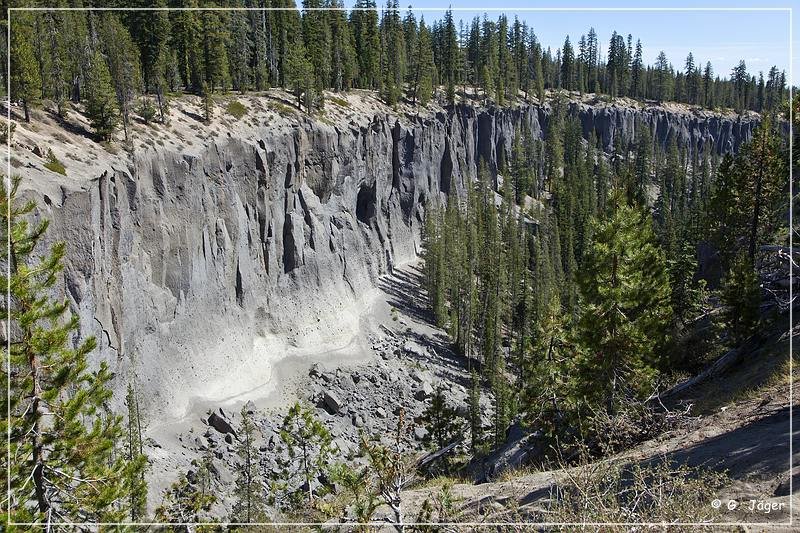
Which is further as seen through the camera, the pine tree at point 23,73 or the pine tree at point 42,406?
the pine tree at point 23,73

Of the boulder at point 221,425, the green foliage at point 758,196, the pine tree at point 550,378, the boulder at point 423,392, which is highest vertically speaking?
the green foliage at point 758,196

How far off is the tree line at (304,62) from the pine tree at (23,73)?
0.09 meters

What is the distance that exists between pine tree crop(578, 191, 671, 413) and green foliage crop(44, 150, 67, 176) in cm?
2702

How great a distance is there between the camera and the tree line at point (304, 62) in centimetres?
4253

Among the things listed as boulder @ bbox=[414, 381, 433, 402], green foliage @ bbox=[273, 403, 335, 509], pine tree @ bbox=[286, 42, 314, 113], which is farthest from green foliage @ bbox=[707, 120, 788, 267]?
A: pine tree @ bbox=[286, 42, 314, 113]

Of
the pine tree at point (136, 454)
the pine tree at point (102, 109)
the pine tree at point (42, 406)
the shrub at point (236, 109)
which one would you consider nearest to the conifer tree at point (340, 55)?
the shrub at point (236, 109)

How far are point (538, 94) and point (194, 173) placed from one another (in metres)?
97.9

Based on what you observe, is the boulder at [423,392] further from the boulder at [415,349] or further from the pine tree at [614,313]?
the pine tree at [614,313]

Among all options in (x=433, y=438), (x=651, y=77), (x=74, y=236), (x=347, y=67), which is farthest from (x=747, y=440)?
(x=651, y=77)

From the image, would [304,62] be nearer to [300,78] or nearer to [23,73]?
[300,78]

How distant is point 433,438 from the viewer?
45375mm

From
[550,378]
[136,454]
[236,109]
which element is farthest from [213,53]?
[550,378]

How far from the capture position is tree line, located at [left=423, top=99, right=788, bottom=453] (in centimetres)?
2188

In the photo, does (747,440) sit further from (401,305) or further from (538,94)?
(538,94)
